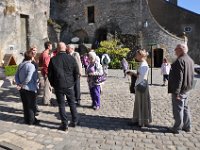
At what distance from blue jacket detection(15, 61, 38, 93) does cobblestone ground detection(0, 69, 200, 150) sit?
0.90m

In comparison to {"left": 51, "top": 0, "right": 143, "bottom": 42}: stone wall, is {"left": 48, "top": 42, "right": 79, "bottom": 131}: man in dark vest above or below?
below

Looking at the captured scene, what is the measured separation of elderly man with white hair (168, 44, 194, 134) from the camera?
17.3 ft

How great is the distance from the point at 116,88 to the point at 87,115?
4554 mm

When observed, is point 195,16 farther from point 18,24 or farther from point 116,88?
point 116,88

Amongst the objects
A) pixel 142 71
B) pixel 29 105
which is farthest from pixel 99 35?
pixel 142 71

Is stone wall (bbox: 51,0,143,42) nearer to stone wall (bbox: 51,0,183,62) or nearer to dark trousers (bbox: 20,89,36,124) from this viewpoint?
stone wall (bbox: 51,0,183,62)

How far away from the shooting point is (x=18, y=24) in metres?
21.4

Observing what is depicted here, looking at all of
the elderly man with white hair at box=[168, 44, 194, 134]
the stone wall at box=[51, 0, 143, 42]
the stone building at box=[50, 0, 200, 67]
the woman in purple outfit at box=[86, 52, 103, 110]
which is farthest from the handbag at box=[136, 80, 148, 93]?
the stone wall at box=[51, 0, 143, 42]

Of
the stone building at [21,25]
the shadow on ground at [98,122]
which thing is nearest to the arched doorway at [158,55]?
the stone building at [21,25]

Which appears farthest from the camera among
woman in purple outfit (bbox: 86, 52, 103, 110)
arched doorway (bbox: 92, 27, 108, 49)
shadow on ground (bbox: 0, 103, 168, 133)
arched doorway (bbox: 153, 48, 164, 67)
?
arched doorway (bbox: 92, 27, 108, 49)

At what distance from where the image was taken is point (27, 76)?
6227 millimetres

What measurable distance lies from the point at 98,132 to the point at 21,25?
18.4m

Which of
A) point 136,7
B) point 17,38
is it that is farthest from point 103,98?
point 136,7

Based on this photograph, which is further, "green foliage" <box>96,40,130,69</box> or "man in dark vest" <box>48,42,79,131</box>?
"green foliage" <box>96,40,130,69</box>
